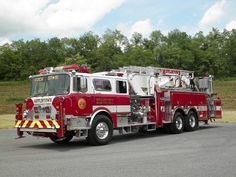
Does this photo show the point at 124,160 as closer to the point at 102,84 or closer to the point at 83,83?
the point at 83,83

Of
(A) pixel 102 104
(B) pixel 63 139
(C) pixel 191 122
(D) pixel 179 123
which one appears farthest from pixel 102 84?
(C) pixel 191 122

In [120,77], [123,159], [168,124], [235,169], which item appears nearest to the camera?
[235,169]

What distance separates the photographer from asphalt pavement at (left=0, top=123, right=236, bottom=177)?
323 inches

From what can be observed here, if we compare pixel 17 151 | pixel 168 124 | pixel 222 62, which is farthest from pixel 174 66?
pixel 17 151

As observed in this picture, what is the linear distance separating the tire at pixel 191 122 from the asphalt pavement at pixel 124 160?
14.2ft

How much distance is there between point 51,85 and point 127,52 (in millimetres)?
95787

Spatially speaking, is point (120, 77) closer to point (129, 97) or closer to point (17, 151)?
point (129, 97)

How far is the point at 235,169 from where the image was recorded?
838 cm

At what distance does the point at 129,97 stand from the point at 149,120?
155 centimetres

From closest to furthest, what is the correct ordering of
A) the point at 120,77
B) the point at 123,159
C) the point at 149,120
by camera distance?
the point at 123,159 → the point at 120,77 → the point at 149,120

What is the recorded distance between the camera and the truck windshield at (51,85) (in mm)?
12844

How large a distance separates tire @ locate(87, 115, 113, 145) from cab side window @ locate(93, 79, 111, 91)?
41.3 inches

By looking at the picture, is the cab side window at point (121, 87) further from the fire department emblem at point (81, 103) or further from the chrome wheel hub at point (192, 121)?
the chrome wheel hub at point (192, 121)

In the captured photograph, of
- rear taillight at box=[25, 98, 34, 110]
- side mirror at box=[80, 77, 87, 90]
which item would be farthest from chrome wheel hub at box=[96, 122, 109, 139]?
rear taillight at box=[25, 98, 34, 110]
